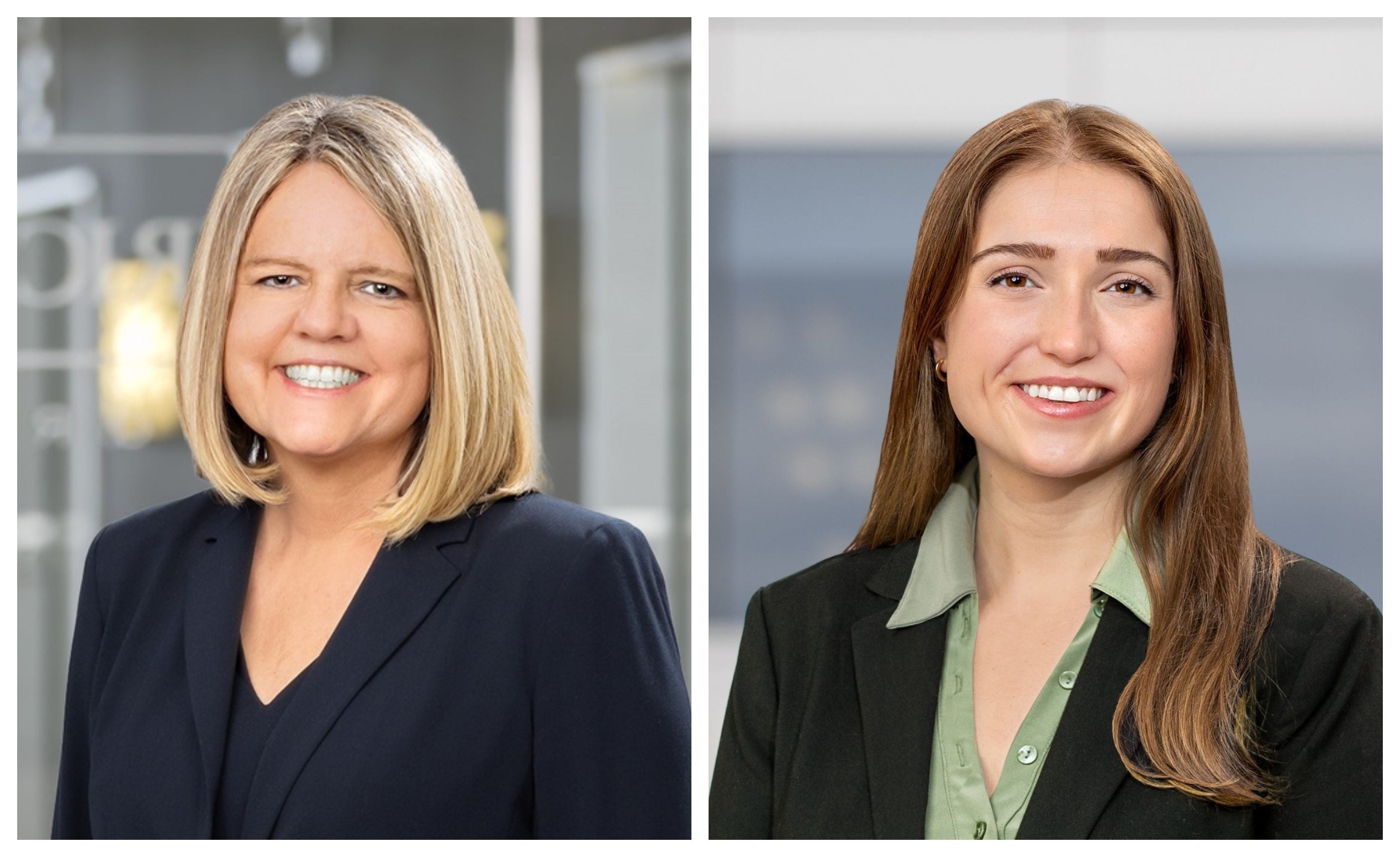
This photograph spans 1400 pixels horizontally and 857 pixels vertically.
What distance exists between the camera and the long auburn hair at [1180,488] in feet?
5.56

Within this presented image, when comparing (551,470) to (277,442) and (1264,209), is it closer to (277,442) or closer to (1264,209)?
(277,442)

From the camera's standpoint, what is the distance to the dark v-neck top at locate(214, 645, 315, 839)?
183 centimetres

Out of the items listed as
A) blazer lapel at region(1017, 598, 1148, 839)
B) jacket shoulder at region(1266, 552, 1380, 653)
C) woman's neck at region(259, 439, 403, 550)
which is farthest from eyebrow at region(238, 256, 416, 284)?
jacket shoulder at region(1266, 552, 1380, 653)

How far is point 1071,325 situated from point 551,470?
2.14m

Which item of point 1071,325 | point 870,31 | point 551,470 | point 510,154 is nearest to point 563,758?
point 1071,325

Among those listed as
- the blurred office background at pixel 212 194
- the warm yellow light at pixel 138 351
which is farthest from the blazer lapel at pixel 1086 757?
the warm yellow light at pixel 138 351

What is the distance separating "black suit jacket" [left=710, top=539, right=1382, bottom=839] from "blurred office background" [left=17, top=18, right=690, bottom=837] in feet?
5.91

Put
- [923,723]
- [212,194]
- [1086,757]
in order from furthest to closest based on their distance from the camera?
[212,194]
[923,723]
[1086,757]

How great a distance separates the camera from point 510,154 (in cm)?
358

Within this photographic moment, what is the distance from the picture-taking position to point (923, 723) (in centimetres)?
179

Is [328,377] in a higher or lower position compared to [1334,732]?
higher

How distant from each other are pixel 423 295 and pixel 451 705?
1.87 feet

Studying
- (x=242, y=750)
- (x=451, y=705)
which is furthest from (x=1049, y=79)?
(x=242, y=750)

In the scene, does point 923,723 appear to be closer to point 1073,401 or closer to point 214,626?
point 1073,401
